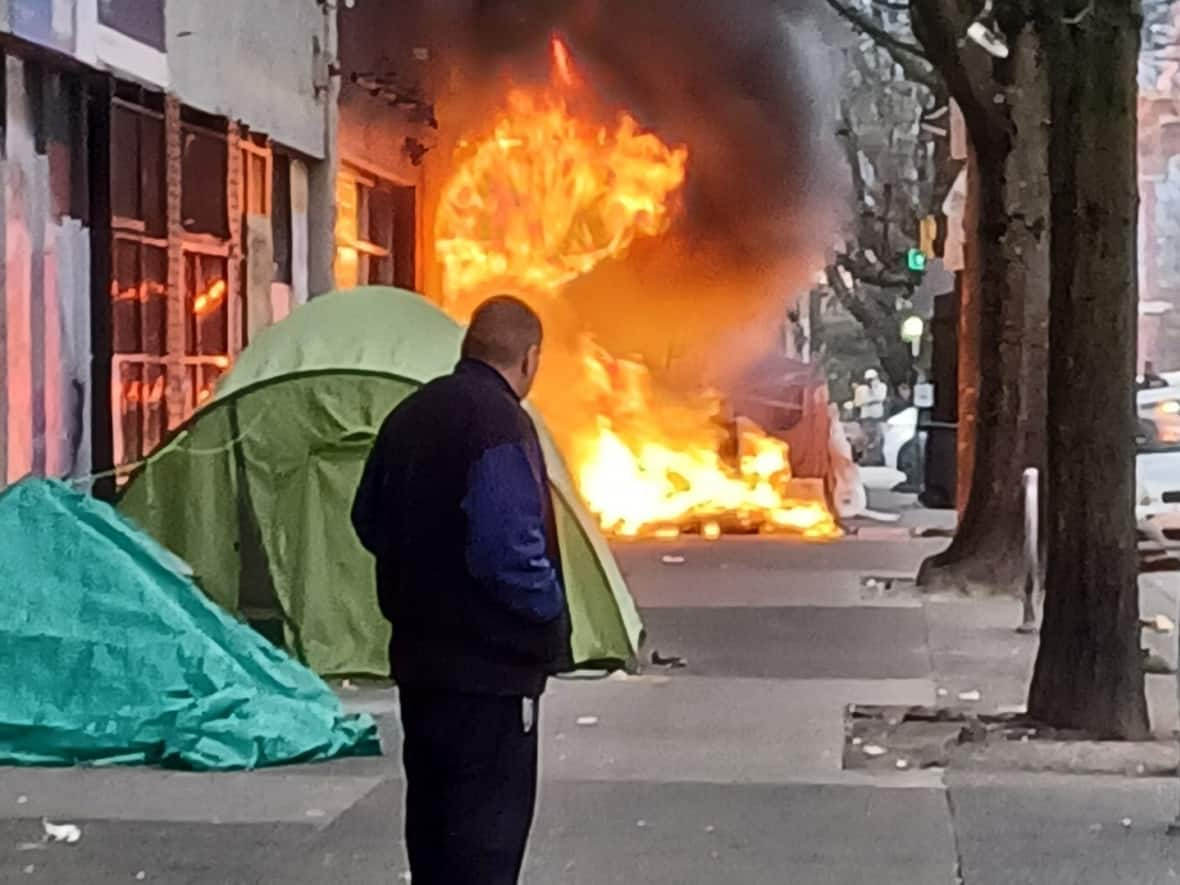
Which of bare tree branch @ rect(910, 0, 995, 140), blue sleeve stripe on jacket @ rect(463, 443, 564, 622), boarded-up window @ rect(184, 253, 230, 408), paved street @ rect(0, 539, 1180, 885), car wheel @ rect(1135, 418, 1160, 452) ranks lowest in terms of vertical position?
paved street @ rect(0, 539, 1180, 885)

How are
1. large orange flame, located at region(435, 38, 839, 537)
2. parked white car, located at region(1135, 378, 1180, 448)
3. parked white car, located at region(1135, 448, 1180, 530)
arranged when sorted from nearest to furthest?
large orange flame, located at region(435, 38, 839, 537)
parked white car, located at region(1135, 448, 1180, 530)
parked white car, located at region(1135, 378, 1180, 448)

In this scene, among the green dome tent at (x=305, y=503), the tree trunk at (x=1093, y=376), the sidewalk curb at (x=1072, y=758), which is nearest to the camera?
the sidewalk curb at (x=1072, y=758)

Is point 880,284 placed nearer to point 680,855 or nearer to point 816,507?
point 816,507

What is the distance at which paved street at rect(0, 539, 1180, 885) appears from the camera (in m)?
7.95

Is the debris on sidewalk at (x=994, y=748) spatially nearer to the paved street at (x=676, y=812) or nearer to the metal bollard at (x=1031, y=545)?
the paved street at (x=676, y=812)

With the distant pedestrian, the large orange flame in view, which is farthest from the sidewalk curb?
the distant pedestrian

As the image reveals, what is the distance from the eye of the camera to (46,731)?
32.9 feet

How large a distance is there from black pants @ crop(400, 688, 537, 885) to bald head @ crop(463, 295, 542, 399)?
81 cm

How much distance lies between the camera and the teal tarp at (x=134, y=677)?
9.95m

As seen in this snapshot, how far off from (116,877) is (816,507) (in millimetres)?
18064

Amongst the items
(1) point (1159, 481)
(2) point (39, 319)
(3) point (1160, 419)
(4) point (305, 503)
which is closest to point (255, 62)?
(2) point (39, 319)

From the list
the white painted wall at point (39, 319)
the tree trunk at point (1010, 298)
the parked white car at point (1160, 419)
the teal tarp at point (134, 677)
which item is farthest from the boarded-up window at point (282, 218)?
the teal tarp at point (134, 677)

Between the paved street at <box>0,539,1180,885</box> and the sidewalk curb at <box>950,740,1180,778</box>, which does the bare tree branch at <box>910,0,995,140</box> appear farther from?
the sidewalk curb at <box>950,740,1180,778</box>

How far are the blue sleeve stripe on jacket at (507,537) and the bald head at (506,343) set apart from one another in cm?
27
